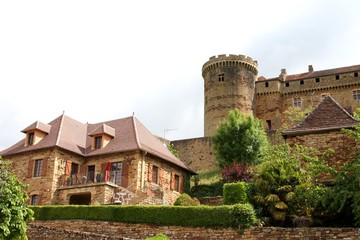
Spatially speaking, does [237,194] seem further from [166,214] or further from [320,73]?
[320,73]

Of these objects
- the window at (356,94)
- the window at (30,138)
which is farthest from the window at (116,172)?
the window at (356,94)

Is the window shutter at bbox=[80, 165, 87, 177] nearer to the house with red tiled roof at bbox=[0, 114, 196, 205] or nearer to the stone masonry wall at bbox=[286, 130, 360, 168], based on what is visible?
the house with red tiled roof at bbox=[0, 114, 196, 205]

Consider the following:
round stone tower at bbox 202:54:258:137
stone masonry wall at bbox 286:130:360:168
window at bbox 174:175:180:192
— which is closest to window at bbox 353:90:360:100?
round stone tower at bbox 202:54:258:137

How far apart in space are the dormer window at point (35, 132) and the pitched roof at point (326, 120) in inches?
670

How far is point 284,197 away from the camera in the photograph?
19.4 meters

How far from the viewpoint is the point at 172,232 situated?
A: 2012cm

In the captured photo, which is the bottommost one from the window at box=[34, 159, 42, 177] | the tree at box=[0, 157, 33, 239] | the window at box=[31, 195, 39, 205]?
the tree at box=[0, 157, 33, 239]

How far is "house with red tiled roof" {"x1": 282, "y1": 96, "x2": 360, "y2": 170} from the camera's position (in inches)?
810

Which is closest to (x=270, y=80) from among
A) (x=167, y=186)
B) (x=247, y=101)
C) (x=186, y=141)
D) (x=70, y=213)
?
(x=247, y=101)

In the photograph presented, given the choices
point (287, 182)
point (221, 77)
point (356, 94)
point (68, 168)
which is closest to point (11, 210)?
point (287, 182)

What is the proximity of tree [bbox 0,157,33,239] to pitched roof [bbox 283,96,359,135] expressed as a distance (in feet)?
37.9

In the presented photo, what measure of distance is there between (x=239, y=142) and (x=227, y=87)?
16457mm

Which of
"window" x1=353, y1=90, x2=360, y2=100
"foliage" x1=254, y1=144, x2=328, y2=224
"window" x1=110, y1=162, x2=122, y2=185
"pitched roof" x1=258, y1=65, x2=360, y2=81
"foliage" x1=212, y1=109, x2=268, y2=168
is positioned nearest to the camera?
"foliage" x1=254, y1=144, x2=328, y2=224

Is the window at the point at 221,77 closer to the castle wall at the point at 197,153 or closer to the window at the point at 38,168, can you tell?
the castle wall at the point at 197,153
